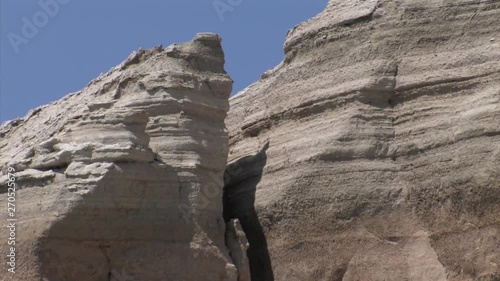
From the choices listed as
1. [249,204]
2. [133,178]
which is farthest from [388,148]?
[133,178]

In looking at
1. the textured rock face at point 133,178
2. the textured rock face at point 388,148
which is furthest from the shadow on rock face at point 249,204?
the textured rock face at point 133,178

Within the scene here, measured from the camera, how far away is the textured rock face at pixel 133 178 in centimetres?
2150

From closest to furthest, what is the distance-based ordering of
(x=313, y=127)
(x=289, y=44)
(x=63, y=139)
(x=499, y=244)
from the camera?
1. (x=499, y=244)
2. (x=63, y=139)
3. (x=313, y=127)
4. (x=289, y=44)

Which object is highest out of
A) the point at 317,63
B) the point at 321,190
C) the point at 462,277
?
the point at 317,63

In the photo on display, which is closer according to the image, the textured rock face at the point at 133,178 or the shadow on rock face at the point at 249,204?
the textured rock face at the point at 133,178

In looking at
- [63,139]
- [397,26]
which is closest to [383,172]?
[397,26]

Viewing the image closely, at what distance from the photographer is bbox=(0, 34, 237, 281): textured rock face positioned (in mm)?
21500

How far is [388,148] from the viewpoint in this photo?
75.0ft

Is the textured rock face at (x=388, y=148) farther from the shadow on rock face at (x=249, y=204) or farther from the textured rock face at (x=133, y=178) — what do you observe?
the textured rock face at (x=133, y=178)

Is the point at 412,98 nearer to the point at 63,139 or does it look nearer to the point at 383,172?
the point at 383,172

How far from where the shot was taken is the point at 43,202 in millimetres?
21609

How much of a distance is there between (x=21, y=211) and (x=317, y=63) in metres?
5.68

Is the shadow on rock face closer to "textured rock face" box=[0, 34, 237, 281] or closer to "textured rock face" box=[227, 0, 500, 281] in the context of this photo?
"textured rock face" box=[227, 0, 500, 281]

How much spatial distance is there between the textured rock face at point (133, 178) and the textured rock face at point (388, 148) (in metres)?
1.29
